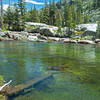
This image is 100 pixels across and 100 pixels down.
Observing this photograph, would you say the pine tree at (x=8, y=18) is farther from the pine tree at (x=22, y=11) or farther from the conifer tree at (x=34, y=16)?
the conifer tree at (x=34, y=16)

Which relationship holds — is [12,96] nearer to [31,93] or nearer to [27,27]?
[31,93]

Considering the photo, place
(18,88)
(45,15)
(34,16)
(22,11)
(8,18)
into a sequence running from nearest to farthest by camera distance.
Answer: (18,88) < (8,18) < (22,11) < (45,15) < (34,16)

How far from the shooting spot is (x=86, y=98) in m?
7.94

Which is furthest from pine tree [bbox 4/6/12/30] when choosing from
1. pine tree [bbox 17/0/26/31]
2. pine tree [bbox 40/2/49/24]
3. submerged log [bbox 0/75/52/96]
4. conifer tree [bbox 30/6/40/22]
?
submerged log [bbox 0/75/52/96]

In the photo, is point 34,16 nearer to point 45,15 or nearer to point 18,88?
point 45,15

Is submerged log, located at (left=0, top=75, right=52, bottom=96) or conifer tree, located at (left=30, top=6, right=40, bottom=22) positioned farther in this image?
conifer tree, located at (left=30, top=6, right=40, bottom=22)

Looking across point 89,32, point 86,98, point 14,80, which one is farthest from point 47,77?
point 89,32

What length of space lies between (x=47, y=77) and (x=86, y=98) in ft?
12.5

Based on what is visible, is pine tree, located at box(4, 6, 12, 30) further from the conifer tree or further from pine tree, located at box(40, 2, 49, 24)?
pine tree, located at box(40, 2, 49, 24)

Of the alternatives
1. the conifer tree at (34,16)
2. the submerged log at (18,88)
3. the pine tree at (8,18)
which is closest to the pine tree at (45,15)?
the conifer tree at (34,16)

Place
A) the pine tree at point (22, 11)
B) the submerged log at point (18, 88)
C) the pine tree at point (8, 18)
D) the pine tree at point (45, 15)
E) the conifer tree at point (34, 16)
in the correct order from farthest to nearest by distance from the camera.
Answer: the conifer tree at point (34, 16) < the pine tree at point (45, 15) < the pine tree at point (22, 11) < the pine tree at point (8, 18) < the submerged log at point (18, 88)

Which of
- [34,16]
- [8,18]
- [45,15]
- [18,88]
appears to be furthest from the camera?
[34,16]

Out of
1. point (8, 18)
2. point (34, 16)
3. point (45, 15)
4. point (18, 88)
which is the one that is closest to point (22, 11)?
point (8, 18)

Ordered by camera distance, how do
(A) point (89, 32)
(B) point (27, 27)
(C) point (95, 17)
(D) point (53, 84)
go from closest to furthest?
(D) point (53, 84) → (A) point (89, 32) → (B) point (27, 27) → (C) point (95, 17)
